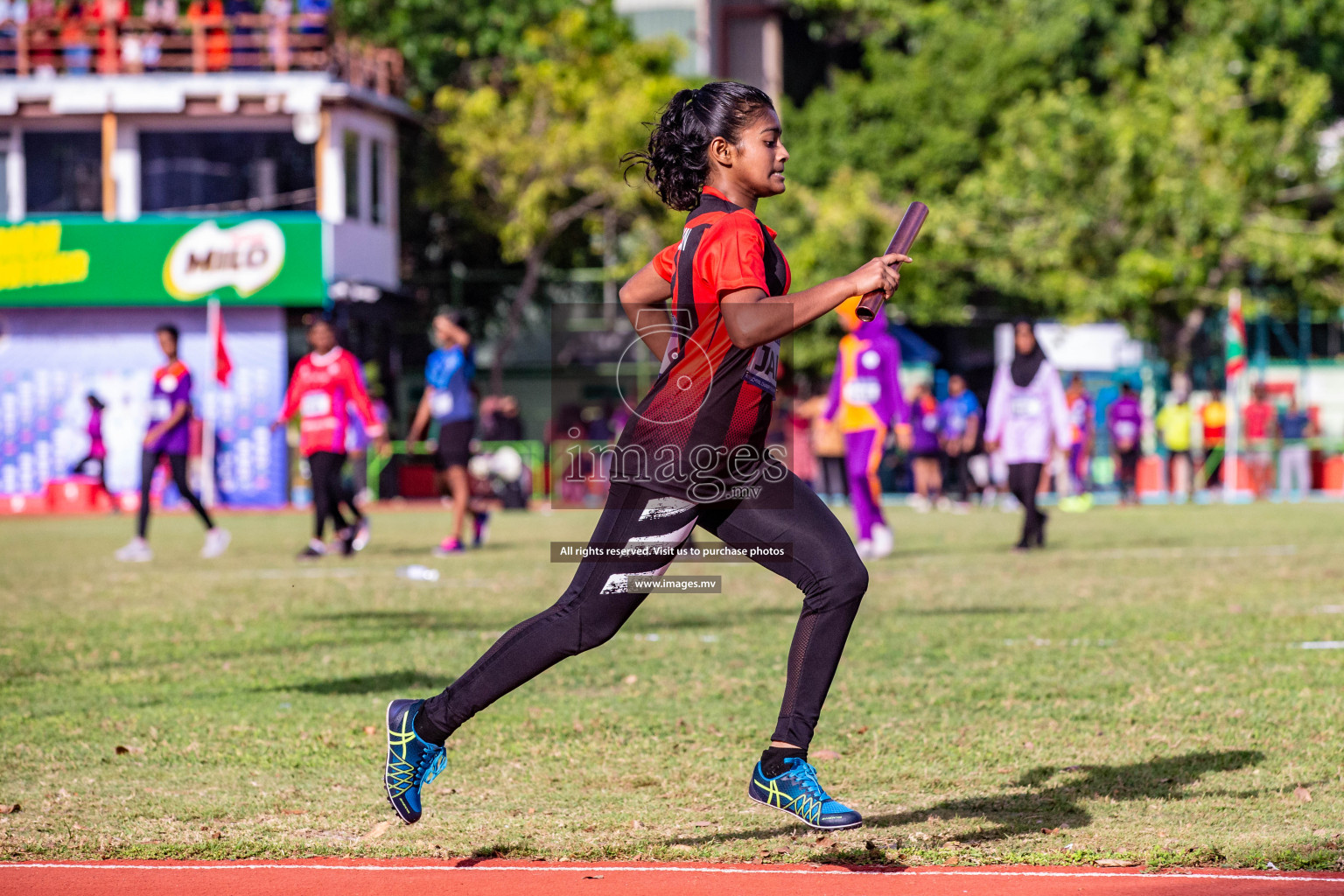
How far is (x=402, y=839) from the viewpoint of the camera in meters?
5.07

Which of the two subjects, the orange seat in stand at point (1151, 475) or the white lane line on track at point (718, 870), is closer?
the white lane line on track at point (718, 870)

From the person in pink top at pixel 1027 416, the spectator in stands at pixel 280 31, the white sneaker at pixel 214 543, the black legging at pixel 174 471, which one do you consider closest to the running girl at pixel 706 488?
the person in pink top at pixel 1027 416

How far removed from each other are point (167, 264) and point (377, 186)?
17.5ft

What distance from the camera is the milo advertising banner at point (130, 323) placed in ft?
102

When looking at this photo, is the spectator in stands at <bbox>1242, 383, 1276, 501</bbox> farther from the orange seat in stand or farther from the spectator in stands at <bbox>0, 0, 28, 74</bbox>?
the spectator in stands at <bbox>0, 0, 28, 74</bbox>

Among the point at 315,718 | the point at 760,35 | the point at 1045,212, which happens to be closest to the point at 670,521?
the point at 315,718

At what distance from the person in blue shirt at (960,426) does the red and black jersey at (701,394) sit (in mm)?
22644

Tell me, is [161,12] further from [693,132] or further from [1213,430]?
[693,132]

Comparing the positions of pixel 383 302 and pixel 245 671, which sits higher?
pixel 383 302

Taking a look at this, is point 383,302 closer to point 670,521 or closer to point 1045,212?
point 1045,212

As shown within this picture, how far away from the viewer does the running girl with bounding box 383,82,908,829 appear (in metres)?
4.61

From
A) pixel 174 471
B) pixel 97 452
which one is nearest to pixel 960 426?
pixel 97 452

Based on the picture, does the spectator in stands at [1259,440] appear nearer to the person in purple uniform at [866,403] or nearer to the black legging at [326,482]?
the person in purple uniform at [866,403]

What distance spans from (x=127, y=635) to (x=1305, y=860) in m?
7.36
